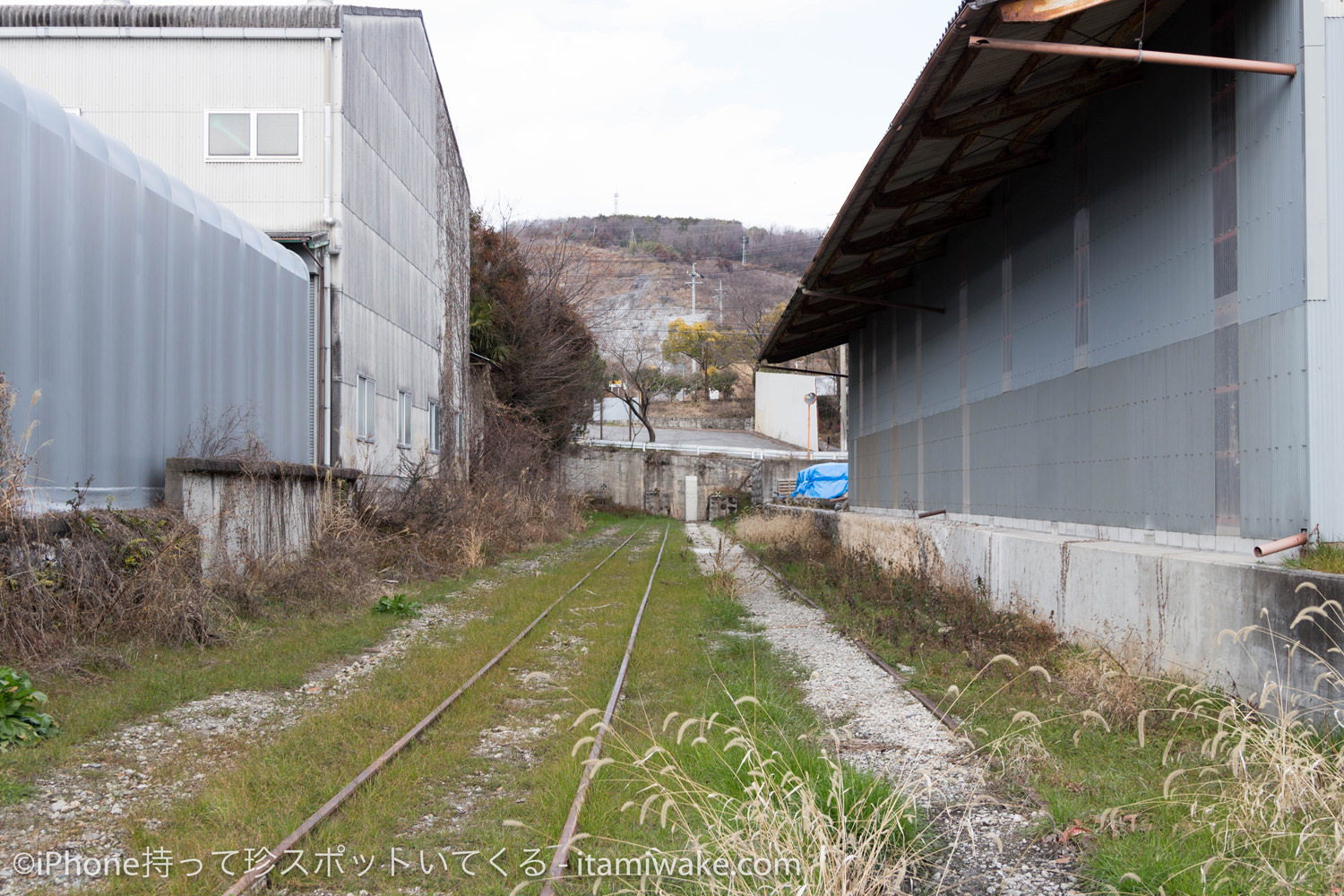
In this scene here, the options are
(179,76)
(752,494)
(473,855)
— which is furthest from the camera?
(752,494)

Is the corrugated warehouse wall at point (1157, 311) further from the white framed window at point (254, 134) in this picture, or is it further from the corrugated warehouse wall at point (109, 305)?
the white framed window at point (254, 134)

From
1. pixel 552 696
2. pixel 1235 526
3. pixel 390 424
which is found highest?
pixel 390 424

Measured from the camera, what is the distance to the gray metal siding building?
21.7 feet

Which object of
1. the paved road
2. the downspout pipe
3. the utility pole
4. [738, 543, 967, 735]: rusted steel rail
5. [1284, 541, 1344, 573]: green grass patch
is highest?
the utility pole

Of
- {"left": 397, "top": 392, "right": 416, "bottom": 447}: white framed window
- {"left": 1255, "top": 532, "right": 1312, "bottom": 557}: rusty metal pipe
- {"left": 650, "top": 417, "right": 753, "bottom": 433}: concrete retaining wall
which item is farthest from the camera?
{"left": 650, "top": 417, "right": 753, "bottom": 433}: concrete retaining wall

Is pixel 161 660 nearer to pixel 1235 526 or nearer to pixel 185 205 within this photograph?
pixel 185 205

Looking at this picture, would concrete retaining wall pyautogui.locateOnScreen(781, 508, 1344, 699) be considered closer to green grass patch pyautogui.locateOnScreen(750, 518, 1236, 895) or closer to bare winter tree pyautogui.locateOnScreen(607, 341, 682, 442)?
green grass patch pyautogui.locateOnScreen(750, 518, 1236, 895)

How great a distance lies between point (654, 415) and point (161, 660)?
7834 cm

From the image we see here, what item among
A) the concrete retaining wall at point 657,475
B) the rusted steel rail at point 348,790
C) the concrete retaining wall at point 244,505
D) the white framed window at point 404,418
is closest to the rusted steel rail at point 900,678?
the rusted steel rail at point 348,790

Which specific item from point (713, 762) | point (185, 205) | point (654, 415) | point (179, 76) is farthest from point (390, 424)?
point (654, 415)

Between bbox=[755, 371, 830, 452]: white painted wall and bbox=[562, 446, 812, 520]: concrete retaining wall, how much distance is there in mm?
13424

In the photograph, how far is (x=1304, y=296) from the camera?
6430mm

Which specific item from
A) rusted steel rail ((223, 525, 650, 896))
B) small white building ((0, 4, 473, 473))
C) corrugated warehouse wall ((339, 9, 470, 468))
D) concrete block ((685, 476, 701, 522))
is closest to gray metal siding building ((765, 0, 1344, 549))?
rusted steel rail ((223, 525, 650, 896))

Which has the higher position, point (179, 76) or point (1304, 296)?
point (179, 76)
